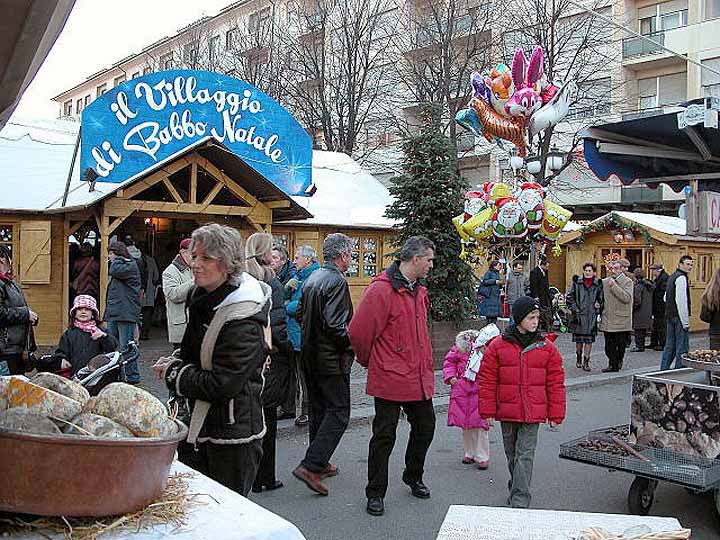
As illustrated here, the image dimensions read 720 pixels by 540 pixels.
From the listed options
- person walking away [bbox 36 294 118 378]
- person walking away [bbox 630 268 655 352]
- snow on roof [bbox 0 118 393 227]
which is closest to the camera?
person walking away [bbox 36 294 118 378]

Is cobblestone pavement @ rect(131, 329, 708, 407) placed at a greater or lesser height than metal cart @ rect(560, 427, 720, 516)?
lesser

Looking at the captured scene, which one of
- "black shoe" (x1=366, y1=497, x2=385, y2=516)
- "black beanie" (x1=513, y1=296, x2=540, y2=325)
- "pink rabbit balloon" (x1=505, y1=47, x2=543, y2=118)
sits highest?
"pink rabbit balloon" (x1=505, y1=47, x2=543, y2=118)

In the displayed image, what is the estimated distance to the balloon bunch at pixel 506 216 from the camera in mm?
12781

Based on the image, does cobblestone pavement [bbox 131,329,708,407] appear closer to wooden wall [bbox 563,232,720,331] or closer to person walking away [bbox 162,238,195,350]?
wooden wall [bbox 563,232,720,331]

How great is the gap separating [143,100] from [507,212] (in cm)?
665

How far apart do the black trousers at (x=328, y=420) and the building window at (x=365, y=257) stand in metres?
12.0

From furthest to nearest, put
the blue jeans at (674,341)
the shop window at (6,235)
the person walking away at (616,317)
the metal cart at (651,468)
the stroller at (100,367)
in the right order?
the shop window at (6,235)
the person walking away at (616,317)
the blue jeans at (674,341)
the metal cart at (651,468)
the stroller at (100,367)

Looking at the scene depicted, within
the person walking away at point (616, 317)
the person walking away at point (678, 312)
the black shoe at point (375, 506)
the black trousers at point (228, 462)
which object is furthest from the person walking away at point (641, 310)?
the black trousers at point (228, 462)

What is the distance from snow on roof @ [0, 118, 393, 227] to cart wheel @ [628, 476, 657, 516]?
9139 millimetres

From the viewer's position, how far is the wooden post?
39.5 ft

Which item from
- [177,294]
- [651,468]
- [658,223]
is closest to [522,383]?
[651,468]

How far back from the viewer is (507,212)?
1317 centimetres

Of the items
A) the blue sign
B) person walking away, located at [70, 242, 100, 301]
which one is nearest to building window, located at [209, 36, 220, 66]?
the blue sign

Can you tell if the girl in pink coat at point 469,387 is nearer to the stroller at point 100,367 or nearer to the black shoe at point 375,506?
the black shoe at point 375,506
